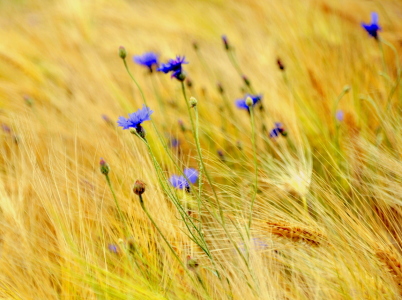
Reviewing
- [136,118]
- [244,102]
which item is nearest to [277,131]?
[244,102]

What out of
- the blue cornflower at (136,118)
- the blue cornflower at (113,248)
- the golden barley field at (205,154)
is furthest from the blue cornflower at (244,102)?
the blue cornflower at (113,248)

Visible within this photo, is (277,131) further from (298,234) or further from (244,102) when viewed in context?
(298,234)

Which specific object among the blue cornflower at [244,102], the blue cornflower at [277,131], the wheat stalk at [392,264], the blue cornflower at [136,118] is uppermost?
the blue cornflower at [244,102]

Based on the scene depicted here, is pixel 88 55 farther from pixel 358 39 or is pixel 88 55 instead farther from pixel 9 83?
pixel 358 39

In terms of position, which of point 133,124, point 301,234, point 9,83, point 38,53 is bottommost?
point 301,234

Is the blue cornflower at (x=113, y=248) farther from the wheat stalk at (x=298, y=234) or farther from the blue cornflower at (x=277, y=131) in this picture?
the blue cornflower at (x=277, y=131)

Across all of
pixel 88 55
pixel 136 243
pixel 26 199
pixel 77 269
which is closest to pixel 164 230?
pixel 136 243

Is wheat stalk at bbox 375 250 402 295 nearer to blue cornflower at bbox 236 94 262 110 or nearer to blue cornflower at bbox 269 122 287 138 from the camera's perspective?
blue cornflower at bbox 269 122 287 138
